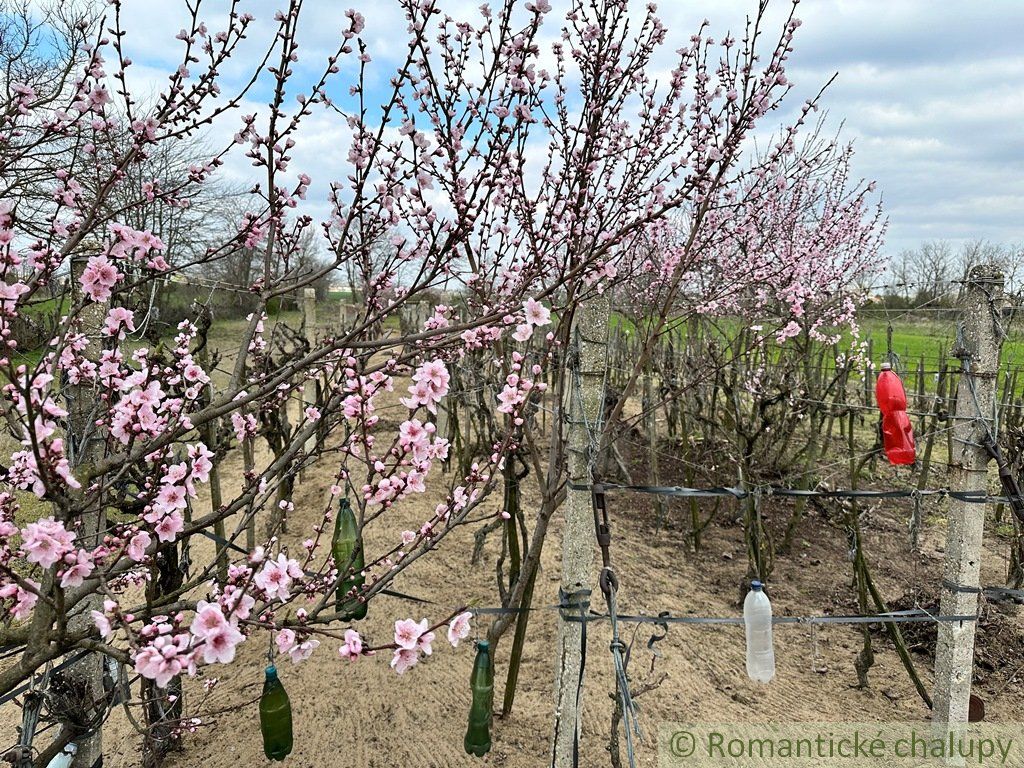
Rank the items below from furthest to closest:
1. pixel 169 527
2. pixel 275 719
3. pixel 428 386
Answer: pixel 275 719 → pixel 428 386 → pixel 169 527

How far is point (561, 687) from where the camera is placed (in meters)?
2.31

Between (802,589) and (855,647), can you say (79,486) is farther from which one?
(802,589)

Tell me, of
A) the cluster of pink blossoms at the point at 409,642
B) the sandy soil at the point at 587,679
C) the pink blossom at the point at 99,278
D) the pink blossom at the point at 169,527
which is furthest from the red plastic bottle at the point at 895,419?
the pink blossom at the point at 99,278

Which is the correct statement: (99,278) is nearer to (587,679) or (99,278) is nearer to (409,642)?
(409,642)

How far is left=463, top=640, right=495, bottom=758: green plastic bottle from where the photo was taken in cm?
252

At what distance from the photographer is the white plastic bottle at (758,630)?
2.06 meters

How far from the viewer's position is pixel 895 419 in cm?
236

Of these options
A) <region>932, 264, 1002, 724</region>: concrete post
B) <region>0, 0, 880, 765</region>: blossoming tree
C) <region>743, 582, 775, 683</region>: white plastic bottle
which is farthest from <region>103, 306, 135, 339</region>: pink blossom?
<region>932, 264, 1002, 724</region>: concrete post

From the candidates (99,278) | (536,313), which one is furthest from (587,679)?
(99,278)

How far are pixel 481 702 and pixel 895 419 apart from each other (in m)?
1.98

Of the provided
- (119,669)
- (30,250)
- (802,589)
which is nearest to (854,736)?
(802,589)

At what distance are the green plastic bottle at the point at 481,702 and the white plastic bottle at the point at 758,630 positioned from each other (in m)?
0.99

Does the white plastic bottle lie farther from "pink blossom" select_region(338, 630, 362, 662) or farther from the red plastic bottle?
"pink blossom" select_region(338, 630, 362, 662)

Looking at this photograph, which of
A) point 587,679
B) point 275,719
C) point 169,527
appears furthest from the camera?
point 587,679
